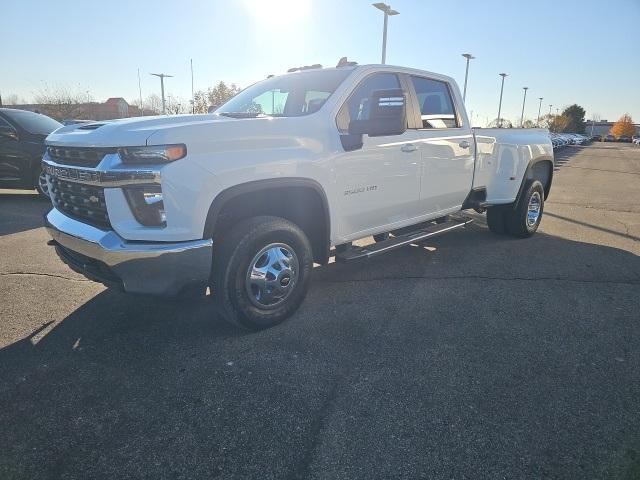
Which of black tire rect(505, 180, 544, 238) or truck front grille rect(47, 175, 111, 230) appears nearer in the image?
truck front grille rect(47, 175, 111, 230)

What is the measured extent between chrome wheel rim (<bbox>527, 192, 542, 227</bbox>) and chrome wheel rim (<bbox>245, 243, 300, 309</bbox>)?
4.37 m

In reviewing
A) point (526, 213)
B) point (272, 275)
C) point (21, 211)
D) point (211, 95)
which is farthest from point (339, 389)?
point (211, 95)

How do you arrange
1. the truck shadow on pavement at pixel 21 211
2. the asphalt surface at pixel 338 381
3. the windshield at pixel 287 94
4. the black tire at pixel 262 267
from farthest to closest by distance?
the truck shadow on pavement at pixel 21 211, the windshield at pixel 287 94, the black tire at pixel 262 267, the asphalt surface at pixel 338 381

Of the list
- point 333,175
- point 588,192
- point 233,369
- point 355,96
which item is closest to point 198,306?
point 233,369

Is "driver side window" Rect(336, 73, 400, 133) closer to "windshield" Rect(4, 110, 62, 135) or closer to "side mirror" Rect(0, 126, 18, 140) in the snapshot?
"windshield" Rect(4, 110, 62, 135)

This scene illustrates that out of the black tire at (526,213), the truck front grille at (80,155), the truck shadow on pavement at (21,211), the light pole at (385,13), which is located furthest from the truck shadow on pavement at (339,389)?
the light pole at (385,13)

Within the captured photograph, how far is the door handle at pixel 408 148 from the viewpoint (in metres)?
4.10

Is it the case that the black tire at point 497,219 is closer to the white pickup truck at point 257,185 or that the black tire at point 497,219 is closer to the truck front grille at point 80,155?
the white pickup truck at point 257,185

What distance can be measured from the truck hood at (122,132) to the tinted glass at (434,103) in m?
2.34

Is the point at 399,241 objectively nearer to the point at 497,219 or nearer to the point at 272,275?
the point at 272,275

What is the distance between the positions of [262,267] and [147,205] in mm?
939

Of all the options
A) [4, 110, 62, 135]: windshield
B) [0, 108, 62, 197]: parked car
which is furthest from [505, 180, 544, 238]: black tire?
[4, 110, 62, 135]: windshield

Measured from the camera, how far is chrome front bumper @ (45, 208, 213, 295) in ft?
8.85

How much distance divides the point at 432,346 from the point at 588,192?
10.8 metres
